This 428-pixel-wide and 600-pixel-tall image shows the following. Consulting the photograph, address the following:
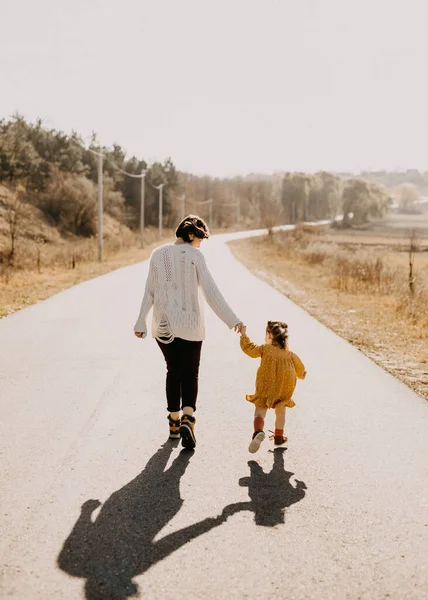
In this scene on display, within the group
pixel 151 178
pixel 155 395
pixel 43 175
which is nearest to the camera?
pixel 155 395

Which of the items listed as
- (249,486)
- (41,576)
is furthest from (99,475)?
(41,576)

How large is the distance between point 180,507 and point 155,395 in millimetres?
2805

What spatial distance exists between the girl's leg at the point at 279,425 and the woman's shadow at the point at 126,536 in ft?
3.10

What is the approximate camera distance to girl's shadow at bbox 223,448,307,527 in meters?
3.79

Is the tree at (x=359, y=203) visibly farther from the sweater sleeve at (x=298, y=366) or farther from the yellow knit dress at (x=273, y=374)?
the yellow knit dress at (x=273, y=374)

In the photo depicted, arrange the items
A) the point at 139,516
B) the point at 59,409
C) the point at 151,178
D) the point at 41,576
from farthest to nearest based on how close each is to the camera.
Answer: the point at 151,178
the point at 59,409
the point at 139,516
the point at 41,576

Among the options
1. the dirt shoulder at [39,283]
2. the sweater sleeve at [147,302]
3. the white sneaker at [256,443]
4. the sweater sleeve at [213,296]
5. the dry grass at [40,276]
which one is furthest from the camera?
the dry grass at [40,276]

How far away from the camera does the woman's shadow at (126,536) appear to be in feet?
9.99

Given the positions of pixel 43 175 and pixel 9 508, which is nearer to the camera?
pixel 9 508

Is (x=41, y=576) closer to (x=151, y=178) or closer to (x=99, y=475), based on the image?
(x=99, y=475)

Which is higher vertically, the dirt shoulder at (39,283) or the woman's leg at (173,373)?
the woman's leg at (173,373)

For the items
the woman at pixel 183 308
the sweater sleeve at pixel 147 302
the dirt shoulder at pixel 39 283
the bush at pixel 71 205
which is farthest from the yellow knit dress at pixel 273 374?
the bush at pixel 71 205

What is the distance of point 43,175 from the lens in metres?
59.0

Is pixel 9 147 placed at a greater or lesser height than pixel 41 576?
greater
